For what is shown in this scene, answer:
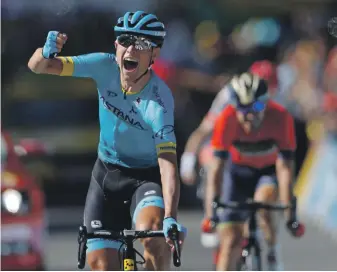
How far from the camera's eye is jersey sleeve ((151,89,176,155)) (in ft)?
25.5

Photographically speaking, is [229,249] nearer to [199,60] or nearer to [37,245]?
[37,245]

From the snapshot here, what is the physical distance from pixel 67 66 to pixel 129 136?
0.58 m

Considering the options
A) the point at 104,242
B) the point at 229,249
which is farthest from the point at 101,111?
the point at 229,249

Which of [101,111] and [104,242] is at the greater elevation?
[101,111]

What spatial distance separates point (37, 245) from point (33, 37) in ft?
32.4

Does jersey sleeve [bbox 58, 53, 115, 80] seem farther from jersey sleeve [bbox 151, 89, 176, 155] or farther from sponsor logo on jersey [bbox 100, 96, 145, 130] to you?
jersey sleeve [bbox 151, 89, 176, 155]

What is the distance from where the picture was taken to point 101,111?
8234mm

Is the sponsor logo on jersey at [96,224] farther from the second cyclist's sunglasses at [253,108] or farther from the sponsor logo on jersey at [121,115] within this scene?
the second cyclist's sunglasses at [253,108]

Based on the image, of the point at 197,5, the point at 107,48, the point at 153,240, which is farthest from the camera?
the point at 197,5

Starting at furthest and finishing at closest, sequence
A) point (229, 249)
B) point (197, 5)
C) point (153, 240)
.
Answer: point (197, 5) → point (229, 249) → point (153, 240)

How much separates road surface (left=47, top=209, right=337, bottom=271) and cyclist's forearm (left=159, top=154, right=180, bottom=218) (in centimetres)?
597

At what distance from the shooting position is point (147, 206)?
7855mm

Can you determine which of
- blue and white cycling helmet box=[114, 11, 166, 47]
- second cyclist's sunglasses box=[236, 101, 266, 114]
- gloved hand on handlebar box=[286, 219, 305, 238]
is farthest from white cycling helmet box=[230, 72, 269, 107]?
blue and white cycling helmet box=[114, 11, 166, 47]

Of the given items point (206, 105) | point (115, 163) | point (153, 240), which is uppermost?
point (206, 105)
